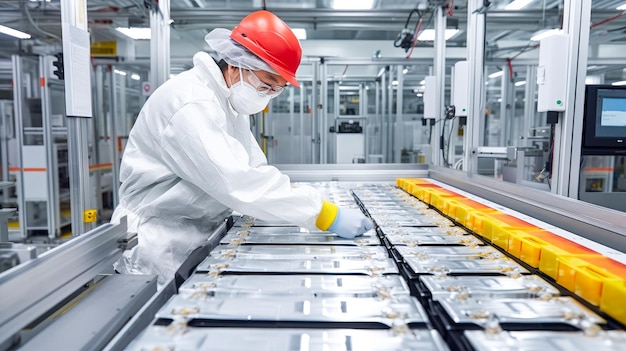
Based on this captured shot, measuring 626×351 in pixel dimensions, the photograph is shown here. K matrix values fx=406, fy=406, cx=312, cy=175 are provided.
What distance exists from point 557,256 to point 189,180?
4.39 feet

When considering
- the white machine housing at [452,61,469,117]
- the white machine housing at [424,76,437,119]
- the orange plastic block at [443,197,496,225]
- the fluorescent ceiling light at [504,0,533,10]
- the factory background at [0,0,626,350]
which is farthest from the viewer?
the fluorescent ceiling light at [504,0,533,10]

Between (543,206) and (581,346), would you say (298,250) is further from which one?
(543,206)

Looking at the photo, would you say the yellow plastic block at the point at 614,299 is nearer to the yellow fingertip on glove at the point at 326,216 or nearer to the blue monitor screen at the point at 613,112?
the yellow fingertip on glove at the point at 326,216

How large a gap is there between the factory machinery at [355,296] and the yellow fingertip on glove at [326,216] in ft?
0.28

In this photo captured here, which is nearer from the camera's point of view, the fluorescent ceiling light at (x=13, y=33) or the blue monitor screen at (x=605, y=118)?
the blue monitor screen at (x=605, y=118)

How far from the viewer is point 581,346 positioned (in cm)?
81

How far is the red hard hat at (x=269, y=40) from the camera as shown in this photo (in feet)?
5.77

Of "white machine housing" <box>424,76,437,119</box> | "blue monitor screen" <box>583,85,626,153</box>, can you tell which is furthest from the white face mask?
"white machine housing" <box>424,76,437,119</box>

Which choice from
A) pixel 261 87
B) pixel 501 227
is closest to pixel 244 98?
pixel 261 87

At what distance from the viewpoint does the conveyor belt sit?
0.85 m

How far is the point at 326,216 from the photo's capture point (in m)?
1.68

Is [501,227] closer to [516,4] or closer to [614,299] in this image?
[614,299]

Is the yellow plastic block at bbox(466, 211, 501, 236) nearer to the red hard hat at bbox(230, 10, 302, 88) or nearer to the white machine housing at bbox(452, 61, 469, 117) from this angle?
the red hard hat at bbox(230, 10, 302, 88)

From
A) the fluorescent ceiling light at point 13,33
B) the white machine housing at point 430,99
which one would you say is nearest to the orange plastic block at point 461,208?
the white machine housing at point 430,99
